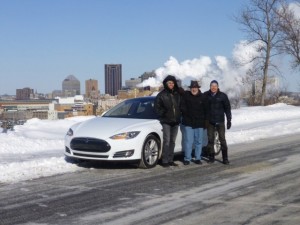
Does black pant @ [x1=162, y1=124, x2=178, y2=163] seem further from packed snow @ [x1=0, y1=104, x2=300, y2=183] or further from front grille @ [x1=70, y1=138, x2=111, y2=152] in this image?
packed snow @ [x1=0, y1=104, x2=300, y2=183]

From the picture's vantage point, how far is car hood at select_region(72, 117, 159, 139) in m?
9.56

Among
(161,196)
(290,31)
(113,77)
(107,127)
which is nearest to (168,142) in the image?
(107,127)

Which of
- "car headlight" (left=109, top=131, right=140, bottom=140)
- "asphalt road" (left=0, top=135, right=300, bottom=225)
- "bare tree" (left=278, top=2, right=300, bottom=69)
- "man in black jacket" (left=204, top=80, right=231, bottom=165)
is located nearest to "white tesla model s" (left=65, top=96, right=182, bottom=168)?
"car headlight" (left=109, top=131, right=140, bottom=140)

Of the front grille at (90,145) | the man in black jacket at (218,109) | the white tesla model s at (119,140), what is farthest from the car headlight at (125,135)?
the man in black jacket at (218,109)

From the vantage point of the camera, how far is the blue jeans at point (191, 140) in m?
10.4

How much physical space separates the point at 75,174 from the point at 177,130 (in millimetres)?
2382

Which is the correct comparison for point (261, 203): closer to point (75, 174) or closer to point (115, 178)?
point (115, 178)

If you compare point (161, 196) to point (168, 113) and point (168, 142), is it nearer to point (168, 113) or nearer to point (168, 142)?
point (168, 142)

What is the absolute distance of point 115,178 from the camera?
8.88 metres

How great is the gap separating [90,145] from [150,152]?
4.12 ft

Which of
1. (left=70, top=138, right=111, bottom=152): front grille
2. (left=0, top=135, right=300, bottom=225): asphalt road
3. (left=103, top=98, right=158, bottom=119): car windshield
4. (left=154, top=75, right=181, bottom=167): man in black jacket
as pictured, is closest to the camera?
(left=0, top=135, right=300, bottom=225): asphalt road

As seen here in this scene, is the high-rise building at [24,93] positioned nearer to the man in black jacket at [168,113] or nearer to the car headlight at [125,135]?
the man in black jacket at [168,113]

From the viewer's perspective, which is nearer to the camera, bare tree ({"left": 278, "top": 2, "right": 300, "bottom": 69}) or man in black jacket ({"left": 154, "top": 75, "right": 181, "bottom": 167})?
man in black jacket ({"left": 154, "top": 75, "right": 181, "bottom": 167})

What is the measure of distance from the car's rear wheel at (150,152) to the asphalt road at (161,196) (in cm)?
17
